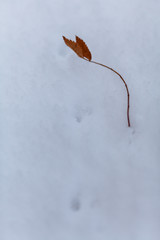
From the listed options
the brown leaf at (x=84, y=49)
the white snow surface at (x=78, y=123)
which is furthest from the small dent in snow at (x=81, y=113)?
the brown leaf at (x=84, y=49)

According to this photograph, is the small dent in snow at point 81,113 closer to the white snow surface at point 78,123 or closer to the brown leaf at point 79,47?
the white snow surface at point 78,123

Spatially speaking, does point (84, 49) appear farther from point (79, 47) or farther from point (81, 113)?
point (81, 113)

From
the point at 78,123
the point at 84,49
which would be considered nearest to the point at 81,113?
the point at 78,123

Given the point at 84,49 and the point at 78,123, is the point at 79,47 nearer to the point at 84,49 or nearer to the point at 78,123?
the point at 84,49

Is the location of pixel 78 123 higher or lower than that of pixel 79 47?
lower

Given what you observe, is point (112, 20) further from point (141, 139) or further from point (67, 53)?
point (141, 139)

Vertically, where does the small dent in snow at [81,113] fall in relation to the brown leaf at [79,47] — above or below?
below

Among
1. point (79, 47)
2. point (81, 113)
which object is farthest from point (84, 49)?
point (81, 113)
